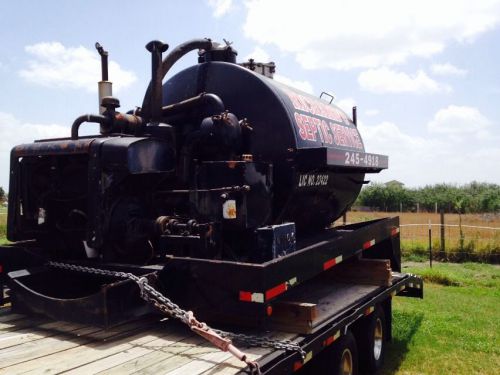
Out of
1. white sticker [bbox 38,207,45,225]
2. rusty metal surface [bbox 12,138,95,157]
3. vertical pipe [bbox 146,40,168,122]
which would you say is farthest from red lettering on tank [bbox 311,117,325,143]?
white sticker [bbox 38,207,45,225]

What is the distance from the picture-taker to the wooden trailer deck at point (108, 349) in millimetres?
3393

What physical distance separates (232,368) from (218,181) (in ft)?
6.02

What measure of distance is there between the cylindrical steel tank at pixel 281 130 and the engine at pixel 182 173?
11mm

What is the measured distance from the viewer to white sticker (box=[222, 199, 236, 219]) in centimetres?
472

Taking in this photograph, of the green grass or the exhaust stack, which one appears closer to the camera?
the exhaust stack

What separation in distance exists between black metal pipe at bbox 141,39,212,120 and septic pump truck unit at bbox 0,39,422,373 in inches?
0.6

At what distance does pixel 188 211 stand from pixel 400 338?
13.5 feet

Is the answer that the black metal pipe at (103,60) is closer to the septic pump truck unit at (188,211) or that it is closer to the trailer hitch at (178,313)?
the septic pump truck unit at (188,211)

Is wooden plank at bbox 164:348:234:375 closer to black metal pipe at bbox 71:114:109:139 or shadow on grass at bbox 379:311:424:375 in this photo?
black metal pipe at bbox 71:114:109:139

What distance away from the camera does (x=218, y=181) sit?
4820 millimetres

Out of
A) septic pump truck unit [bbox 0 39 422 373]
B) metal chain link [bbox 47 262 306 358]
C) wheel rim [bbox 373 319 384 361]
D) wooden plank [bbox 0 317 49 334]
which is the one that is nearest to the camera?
metal chain link [bbox 47 262 306 358]

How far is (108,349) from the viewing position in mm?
3777

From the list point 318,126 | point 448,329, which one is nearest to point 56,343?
point 318,126

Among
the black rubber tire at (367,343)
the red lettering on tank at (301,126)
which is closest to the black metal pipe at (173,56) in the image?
the red lettering on tank at (301,126)
